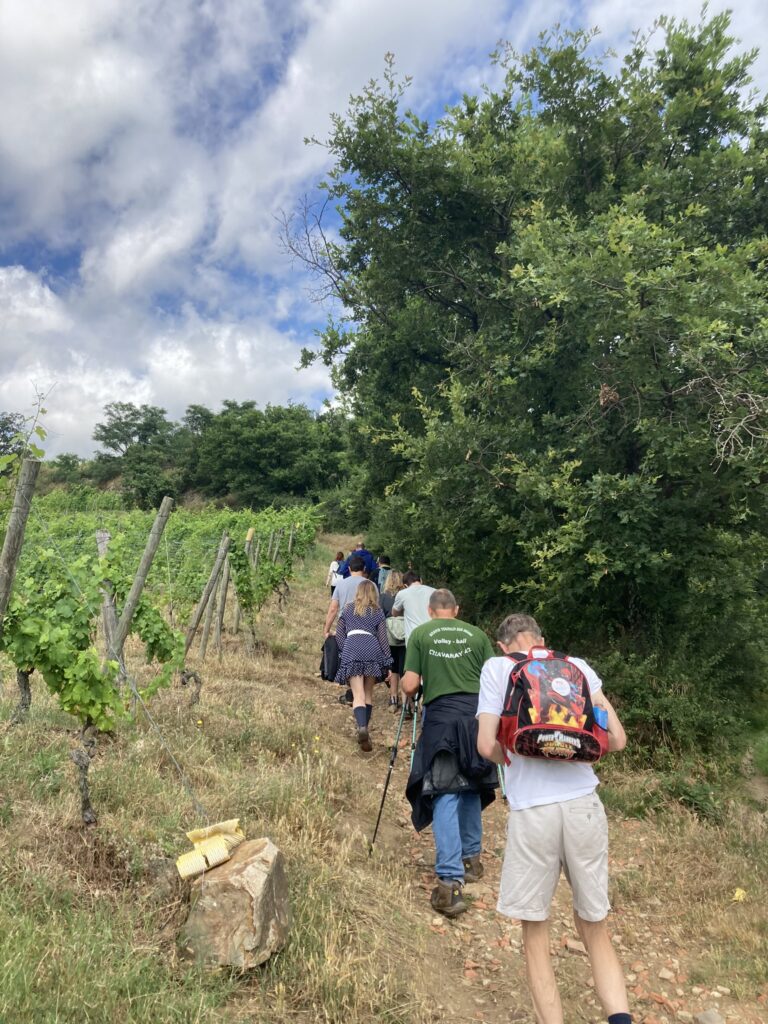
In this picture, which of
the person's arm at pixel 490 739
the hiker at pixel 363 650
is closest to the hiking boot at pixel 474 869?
the person's arm at pixel 490 739

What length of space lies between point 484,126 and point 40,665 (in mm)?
9165

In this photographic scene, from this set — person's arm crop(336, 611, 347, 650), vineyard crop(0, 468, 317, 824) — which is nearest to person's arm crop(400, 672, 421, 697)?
vineyard crop(0, 468, 317, 824)

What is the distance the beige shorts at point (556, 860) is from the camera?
2.69m

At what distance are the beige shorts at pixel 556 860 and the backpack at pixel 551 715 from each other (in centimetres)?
24

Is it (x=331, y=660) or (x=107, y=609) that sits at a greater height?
(x=107, y=609)

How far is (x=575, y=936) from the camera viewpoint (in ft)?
12.5

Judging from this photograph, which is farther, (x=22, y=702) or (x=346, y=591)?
(x=346, y=591)

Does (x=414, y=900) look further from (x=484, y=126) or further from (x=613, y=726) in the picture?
(x=484, y=126)

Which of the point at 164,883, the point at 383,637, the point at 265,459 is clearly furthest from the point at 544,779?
the point at 265,459

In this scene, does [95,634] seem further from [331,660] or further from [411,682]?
[411,682]

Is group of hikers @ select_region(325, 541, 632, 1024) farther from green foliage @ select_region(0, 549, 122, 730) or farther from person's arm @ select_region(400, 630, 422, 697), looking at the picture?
green foliage @ select_region(0, 549, 122, 730)

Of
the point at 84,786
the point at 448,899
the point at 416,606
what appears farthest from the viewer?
the point at 416,606

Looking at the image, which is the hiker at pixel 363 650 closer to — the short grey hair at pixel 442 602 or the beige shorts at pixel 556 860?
the short grey hair at pixel 442 602

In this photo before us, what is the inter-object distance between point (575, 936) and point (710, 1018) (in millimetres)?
808
